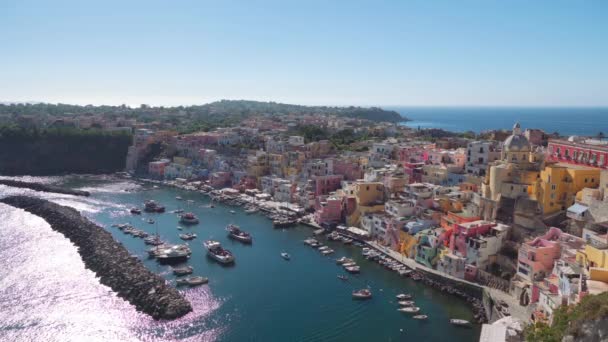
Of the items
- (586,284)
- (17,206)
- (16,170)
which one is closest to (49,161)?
(16,170)

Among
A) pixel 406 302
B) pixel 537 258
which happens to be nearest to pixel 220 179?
pixel 406 302

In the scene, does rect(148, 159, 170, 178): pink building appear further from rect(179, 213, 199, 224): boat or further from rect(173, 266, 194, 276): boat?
rect(173, 266, 194, 276): boat

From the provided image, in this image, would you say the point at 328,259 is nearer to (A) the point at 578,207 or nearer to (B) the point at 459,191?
(B) the point at 459,191

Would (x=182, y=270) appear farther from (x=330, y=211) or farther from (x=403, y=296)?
(x=330, y=211)

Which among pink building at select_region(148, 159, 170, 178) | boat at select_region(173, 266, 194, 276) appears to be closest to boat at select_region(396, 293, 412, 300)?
boat at select_region(173, 266, 194, 276)

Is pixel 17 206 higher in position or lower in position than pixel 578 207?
lower

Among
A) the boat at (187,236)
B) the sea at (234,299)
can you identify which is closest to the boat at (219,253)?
the sea at (234,299)
